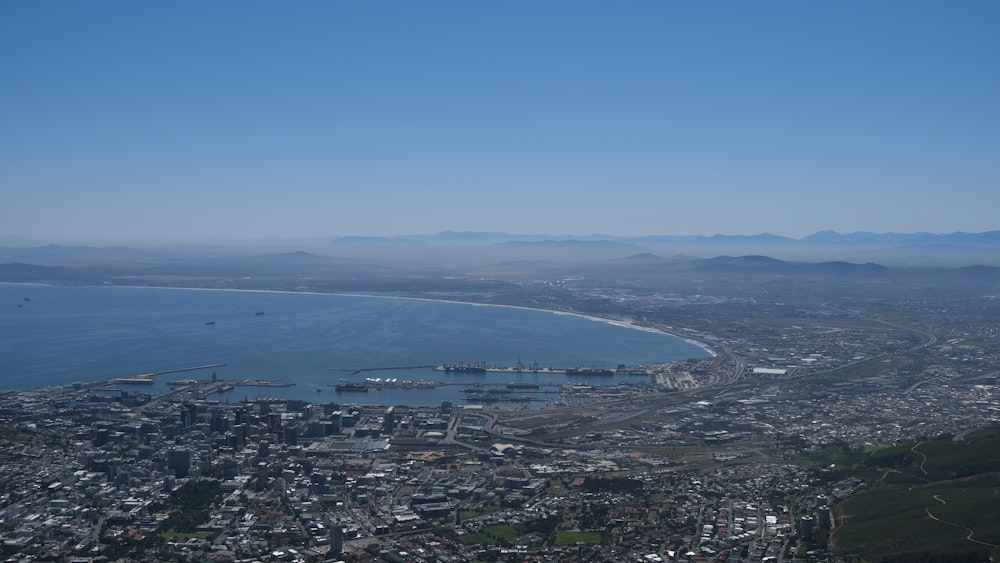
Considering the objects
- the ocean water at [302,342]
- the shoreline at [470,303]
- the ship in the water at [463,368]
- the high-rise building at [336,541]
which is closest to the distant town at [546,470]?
the high-rise building at [336,541]

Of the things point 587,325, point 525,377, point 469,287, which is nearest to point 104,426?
point 525,377

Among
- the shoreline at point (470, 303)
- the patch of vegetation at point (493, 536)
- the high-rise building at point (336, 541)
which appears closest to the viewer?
the high-rise building at point (336, 541)

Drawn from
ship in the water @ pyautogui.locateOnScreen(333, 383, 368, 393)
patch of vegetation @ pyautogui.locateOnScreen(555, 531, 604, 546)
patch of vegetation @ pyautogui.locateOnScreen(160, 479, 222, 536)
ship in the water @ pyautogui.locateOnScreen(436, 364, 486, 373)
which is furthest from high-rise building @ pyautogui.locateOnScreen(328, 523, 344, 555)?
ship in the water @ pyautogui.locateOnScreen(436, 364, 486, 373)

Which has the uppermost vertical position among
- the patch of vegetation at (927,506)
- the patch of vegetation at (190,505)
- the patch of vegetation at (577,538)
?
the patch of vegetation at (927,506)

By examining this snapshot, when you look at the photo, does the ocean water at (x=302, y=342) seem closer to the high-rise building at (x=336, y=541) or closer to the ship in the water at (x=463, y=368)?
the ship in the water at (x=463, y=368)

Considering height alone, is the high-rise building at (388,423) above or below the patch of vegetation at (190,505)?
above

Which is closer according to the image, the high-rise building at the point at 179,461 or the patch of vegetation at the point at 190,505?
the patch of vegetation at the point at 190,505

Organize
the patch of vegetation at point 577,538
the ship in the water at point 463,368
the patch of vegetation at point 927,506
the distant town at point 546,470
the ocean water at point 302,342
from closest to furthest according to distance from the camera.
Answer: the patch of vegetation at point 927,506 → the distant town at point 546,470 → the patch of vegetation at point 577,538 → the ocean water at point 302,342 → the ship in the water at point 463,368
